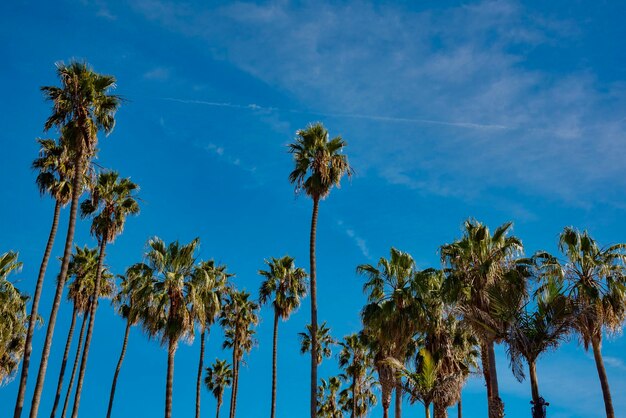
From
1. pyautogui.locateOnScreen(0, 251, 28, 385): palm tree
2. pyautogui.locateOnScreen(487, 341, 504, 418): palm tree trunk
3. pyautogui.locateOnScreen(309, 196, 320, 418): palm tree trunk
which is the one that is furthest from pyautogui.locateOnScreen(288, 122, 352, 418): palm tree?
pyautogui.locateOnScreen(0, 251, 28, 385): palm tree

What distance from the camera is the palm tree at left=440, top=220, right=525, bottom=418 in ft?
87.2

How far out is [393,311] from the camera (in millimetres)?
31719

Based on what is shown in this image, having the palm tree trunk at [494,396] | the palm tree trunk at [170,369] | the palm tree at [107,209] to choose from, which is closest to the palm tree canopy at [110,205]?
the palm tree at [107,209]

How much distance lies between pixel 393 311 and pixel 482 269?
6377mm

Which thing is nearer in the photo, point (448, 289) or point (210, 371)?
point (448, 289)

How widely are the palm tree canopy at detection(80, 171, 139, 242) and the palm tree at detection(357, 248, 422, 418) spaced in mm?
17160

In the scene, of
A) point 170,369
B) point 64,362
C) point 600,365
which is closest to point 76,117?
point 170,369

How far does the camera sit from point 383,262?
33.5 meters

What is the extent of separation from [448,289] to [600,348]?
7.80 meters

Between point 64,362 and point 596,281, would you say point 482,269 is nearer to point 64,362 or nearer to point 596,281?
point 596,281

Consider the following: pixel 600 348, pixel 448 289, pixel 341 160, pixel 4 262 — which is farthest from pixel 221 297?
pixel 600 348

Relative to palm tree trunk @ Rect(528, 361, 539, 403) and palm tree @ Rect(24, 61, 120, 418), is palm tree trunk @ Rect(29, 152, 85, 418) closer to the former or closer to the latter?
palm tree @ Rect(24, 61, 120, 418)

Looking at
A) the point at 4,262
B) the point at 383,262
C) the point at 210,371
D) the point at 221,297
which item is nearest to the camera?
the point at 383,262

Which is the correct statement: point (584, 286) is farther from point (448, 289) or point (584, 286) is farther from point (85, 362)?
point (85, 362)
